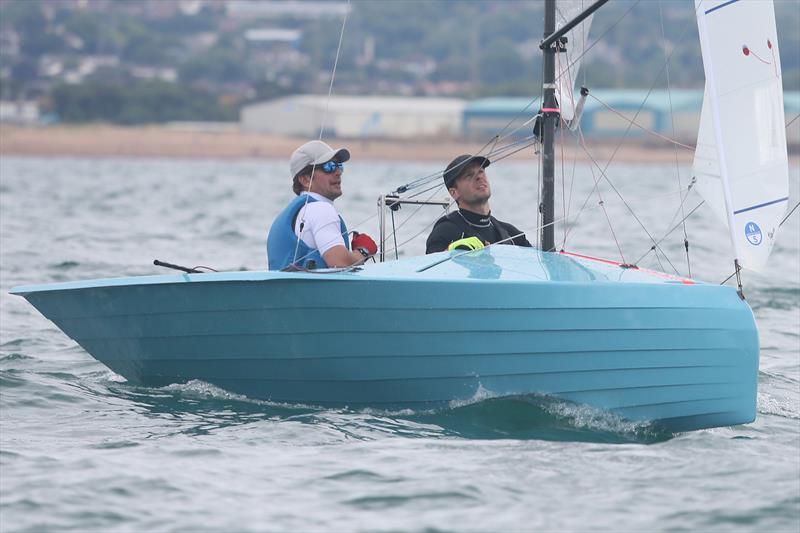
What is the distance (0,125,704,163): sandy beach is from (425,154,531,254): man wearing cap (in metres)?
47.8

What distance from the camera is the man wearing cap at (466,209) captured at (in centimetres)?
652

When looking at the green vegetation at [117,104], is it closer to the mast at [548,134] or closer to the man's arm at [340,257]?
the mast at [548,134]

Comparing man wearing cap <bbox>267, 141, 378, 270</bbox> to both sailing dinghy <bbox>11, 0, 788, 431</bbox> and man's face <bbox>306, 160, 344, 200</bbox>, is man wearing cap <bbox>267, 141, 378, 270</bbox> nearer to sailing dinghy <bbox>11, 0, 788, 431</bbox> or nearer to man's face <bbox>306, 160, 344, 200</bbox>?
man's face <bbox>306, 160, 344, 200</bbox>

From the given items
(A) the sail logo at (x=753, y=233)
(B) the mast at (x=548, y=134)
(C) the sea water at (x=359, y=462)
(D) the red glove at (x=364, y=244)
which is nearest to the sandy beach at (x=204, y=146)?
(B) the mast at (x=548, y=134)

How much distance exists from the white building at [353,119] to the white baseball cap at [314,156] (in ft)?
192

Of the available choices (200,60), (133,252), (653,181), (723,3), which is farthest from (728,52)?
(200,60)

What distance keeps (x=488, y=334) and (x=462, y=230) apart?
39.6 inches

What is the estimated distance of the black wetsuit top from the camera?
6.52m

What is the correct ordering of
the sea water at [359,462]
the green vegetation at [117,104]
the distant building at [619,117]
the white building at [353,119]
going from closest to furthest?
the sea water at [359,462]
the distant building at [619,117]
the white building at [353,119]
the green vegetation at [117,104]

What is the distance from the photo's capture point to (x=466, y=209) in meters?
6.60

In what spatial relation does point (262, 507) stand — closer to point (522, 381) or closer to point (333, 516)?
point (333, 516)

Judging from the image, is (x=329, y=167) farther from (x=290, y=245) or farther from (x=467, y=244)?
(x=467, y=244)

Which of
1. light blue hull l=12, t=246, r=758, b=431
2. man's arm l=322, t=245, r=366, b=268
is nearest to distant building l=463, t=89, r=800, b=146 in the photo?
man's arm l=322, t=245, r=366, b=268

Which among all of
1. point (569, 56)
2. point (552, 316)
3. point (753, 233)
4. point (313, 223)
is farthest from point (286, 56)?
point (552, 316)
